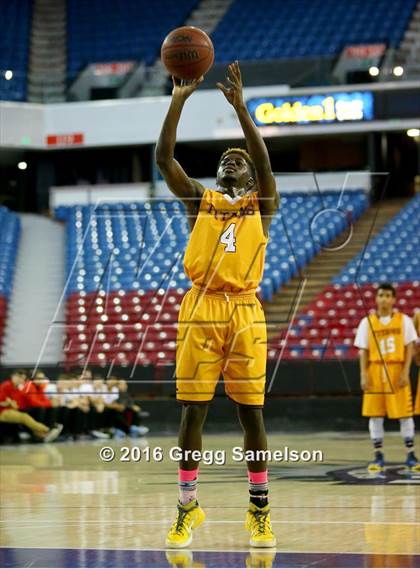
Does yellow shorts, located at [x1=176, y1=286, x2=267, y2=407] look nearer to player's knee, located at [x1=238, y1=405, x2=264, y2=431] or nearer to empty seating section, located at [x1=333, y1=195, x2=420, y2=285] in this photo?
player's knee, located at [x1=238, y1=405, x2=264, y2=431]

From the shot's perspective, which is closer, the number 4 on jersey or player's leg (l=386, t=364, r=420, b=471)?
the number 4 on jersey

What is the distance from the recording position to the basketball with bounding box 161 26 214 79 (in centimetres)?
577

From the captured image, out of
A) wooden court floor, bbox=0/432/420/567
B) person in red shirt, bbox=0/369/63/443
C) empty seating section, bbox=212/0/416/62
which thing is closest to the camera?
wooden court floor, bbox=0/432/420/567

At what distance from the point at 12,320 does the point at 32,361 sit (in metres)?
1.32

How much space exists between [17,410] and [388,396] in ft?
20.2

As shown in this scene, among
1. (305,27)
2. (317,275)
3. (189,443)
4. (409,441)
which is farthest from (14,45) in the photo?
(189,443)

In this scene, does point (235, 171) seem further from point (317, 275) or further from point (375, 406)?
point (317, 275)

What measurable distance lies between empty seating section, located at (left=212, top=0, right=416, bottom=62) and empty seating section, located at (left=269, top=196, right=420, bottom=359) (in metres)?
5.53

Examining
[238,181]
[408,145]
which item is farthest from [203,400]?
[408,145]

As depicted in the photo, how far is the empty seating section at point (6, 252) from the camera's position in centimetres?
2030

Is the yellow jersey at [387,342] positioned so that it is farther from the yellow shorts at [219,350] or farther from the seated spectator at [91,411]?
the seated spectator at [91,411]

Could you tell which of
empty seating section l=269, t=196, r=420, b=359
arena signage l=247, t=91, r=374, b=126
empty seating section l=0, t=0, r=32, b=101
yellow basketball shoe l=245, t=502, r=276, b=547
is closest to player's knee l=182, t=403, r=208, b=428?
yellow basketball shoe l=245, t=502, r=276, b=547

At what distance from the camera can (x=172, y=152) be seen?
18.2ft

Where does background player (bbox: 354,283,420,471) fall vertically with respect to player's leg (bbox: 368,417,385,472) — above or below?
above
